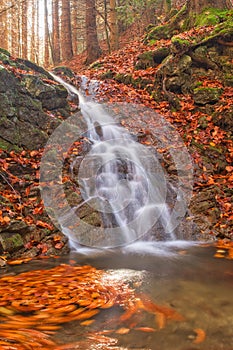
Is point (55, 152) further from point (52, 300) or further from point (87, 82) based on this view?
point (87, 82)

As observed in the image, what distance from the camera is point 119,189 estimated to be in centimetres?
614

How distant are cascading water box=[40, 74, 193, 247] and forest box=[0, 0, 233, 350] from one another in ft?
0.09

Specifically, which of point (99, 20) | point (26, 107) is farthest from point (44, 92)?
point (99, 20)

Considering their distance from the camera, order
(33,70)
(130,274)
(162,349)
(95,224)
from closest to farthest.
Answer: (162,349)
(130,274)
(95,224)
(33,70)

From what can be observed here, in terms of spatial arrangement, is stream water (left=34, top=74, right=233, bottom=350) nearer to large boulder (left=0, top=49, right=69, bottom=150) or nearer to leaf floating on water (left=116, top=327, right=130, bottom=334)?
leaf floating on water (left=116, top=327, right=130, bottom=334)

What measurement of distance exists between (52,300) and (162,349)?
1213 millimetres

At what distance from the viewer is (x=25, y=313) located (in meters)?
2.41

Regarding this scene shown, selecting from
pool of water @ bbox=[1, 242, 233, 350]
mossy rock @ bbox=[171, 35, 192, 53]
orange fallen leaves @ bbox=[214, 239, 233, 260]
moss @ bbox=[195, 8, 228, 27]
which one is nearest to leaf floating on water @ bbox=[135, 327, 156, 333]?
pool of water @ bbox=[1, 242, 233, 350]

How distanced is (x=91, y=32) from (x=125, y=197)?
10098 mm

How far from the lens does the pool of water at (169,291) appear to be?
1.96 m

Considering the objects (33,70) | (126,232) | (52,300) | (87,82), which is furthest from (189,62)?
(52,300)

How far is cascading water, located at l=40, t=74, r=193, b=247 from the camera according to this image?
5219 millimetres

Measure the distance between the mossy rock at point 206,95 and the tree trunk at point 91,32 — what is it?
734 centimetres

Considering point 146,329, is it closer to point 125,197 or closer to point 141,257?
point 141,257
